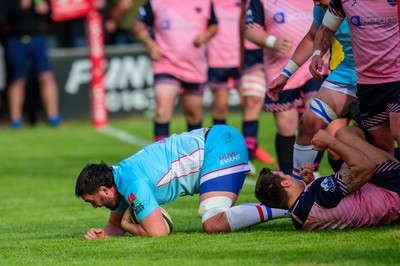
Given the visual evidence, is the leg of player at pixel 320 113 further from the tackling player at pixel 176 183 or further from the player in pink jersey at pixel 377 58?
the player in pink jersey at pixel 377 58

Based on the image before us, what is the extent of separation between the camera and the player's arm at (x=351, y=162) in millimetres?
7680

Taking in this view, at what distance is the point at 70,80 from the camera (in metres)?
21.3

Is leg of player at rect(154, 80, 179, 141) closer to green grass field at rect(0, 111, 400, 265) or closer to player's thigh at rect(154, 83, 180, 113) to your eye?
player's thigh at rect(154, 83, 180, 113)

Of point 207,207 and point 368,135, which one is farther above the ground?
point 368,135

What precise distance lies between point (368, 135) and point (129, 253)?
2000 millimetres

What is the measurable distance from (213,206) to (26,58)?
42.8ft

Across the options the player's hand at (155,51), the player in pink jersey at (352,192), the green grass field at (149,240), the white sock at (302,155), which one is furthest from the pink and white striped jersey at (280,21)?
the player in pink jersey at (352,192)

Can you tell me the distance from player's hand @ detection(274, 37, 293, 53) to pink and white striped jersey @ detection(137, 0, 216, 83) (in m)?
2.88

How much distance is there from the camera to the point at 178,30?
43.4ft

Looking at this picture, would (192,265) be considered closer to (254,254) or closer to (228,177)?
(254,254)

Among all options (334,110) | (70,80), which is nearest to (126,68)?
(70,80)

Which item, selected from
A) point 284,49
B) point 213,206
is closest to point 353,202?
point 213,206

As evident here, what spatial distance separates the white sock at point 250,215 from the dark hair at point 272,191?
20cm

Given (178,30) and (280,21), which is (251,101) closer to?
A: (178,30)
